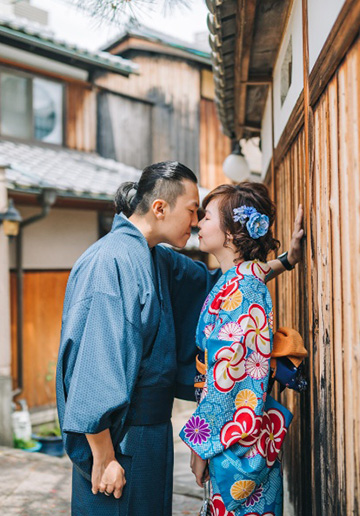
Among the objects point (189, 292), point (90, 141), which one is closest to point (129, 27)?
point (189, 292)

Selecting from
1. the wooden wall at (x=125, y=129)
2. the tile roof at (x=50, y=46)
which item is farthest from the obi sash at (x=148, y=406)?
the wooden wall at (x=125, y=129)

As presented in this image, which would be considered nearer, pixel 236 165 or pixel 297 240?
pixel 297 240

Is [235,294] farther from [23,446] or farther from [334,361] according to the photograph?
[23,446]

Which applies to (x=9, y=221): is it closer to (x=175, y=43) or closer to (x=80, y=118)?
(x=80, y=118)

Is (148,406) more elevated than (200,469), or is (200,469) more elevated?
(148,406)

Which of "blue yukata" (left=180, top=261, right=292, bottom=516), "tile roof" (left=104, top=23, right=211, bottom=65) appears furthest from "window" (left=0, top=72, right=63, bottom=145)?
"blue yukata" (left=180, top=261, right=292, bottom=516)

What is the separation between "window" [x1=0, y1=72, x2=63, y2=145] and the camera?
10914 mm

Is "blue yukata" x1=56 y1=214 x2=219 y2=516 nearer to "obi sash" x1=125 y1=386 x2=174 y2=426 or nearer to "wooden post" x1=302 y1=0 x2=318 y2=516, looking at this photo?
"obi sash" x1=125 y1=386 x2=174 y2=426

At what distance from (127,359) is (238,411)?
558 millimetres

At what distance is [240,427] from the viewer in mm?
2492

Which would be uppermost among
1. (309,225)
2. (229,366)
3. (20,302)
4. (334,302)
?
(309,225)

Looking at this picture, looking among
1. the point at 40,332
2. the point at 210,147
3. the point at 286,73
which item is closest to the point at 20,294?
the point at 40,332

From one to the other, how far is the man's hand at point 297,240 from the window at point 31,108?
29.4ft

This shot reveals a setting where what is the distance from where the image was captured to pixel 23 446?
304 inches
